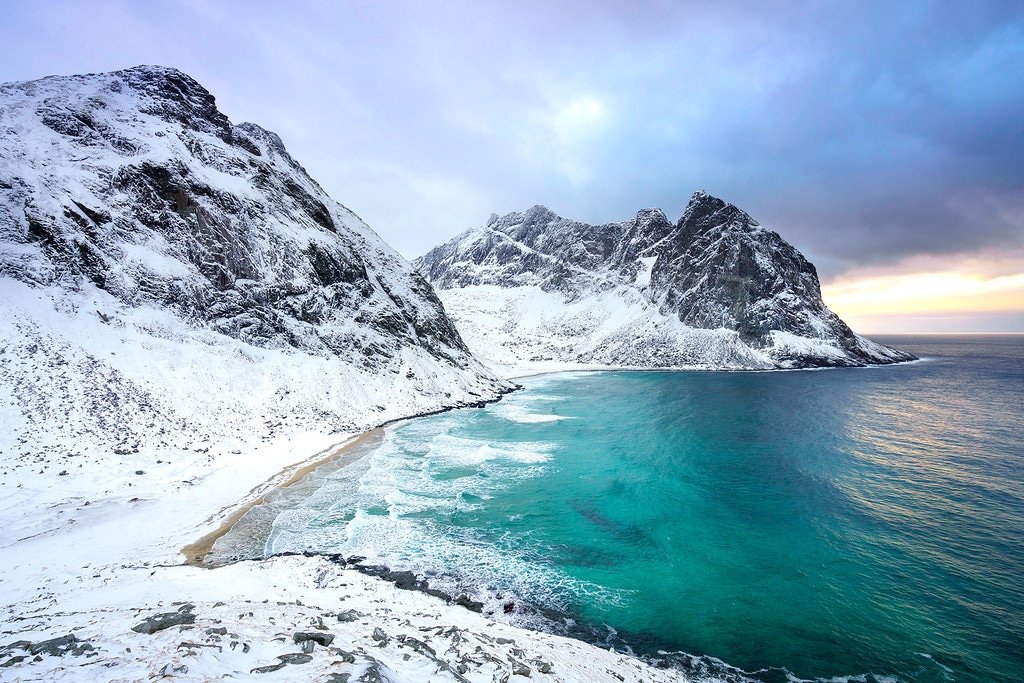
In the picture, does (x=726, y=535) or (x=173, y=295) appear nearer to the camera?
(x=726, y=535)

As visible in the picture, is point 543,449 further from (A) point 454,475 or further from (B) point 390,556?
(B) point 390,556

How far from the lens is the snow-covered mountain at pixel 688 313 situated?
438ft

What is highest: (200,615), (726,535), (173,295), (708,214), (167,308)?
(708,214)

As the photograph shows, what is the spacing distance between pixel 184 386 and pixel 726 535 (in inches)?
1810

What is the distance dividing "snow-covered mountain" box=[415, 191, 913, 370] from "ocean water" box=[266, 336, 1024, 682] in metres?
84.9

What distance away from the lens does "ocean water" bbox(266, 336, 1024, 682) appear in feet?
54.7

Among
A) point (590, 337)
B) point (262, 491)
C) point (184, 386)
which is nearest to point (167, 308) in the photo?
point (184, 386)

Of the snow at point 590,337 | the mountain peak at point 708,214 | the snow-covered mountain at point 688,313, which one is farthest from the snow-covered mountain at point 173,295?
the mountain peak at point 708,214

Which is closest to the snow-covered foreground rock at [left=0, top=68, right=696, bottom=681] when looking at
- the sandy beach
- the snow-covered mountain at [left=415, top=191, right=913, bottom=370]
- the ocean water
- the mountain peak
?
the sandy beach

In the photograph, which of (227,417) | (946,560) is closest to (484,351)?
(227,417)

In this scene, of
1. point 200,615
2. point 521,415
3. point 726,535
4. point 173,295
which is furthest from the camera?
point 521,415

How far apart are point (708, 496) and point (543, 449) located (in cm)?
1671

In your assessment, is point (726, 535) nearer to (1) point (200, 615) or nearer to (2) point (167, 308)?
(1) point (200, 615)

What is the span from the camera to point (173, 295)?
1834 inches
